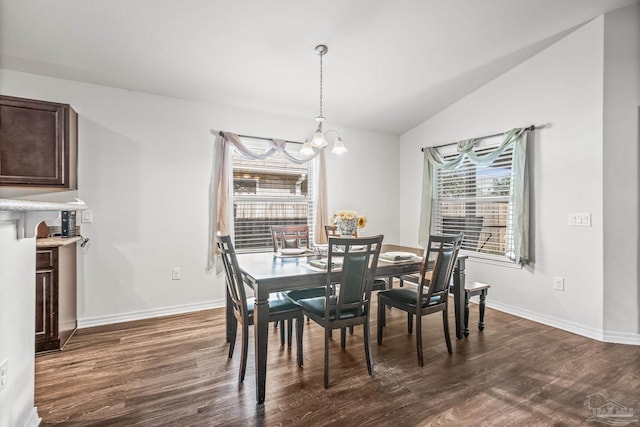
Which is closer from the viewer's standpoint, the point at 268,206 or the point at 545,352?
the point at 545,352

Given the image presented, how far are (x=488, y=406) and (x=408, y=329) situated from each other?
3.88ft

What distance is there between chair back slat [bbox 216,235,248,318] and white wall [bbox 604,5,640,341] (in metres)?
3.32

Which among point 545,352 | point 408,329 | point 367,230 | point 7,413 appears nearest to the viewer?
point 7,413

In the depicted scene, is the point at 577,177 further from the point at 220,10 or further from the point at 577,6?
the point at 220,10

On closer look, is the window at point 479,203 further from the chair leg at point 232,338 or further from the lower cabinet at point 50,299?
the lower cabinet at point 50,299

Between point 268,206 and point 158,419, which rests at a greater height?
point 268,206

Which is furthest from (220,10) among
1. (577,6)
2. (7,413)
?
(577,6)

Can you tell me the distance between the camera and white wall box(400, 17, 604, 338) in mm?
3053

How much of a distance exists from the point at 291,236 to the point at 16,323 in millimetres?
2257

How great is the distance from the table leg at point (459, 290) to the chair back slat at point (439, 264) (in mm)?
318

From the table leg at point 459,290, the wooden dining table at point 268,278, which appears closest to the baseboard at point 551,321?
the table leg at point 459,290

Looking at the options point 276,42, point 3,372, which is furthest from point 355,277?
point 276,42

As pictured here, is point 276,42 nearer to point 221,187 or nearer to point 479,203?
point 221,187

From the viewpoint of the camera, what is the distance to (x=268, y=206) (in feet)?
14.0
